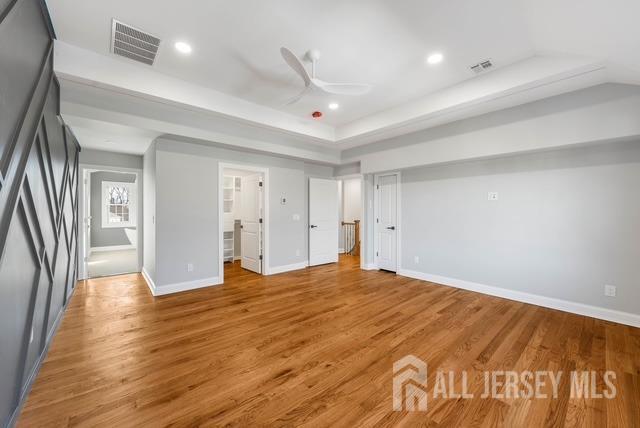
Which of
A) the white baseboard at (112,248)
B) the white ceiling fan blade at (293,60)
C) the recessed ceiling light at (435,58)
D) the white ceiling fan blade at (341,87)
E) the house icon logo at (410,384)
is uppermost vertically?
the recessed ceiling light at (435,58)

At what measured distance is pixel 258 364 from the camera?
2.30 metres

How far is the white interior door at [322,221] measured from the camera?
6.21 metres

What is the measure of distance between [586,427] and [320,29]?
3.63 m

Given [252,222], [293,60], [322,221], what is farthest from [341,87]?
[322,221]

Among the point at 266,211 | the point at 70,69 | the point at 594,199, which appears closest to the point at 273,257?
the point at 266,211

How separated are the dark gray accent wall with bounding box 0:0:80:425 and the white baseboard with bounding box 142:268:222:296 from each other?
137 centimetres

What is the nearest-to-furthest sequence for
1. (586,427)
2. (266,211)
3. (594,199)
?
(586,427), (594,199), (266,211)

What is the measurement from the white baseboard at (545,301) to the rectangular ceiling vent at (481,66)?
10.3 feet

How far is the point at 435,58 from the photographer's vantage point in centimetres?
297

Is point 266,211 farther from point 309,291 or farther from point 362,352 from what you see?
point 362,352

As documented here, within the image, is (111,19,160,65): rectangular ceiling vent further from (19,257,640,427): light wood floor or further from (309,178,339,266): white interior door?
(309,178,339,266): white interior door

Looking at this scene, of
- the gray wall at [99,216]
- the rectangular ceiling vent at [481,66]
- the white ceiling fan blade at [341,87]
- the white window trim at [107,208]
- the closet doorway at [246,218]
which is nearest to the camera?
the white ceiling fan blade at [341,87]

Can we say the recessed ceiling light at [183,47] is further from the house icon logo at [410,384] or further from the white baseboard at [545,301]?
the white baseboard at [545,301]

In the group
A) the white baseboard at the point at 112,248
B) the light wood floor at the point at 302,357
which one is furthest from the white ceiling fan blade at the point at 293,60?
the white baseboard at the point at 112,248
